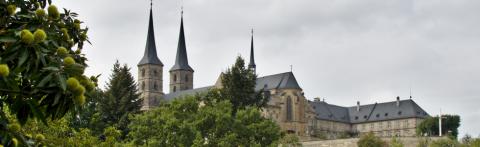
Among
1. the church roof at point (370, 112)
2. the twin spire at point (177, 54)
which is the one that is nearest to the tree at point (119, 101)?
the twin spire at point (177, 54)

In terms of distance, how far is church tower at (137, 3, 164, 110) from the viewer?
5428 inches

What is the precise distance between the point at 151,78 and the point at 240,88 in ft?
257

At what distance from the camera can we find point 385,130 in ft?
454

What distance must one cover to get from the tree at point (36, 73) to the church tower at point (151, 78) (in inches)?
5154

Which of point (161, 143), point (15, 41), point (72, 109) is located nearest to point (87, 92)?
point (72, 109)

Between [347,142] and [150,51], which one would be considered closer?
[347,142]

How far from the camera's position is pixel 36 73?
170 inches

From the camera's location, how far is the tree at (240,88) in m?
62.4

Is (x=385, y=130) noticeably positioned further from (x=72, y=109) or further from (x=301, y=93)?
(x=72, y=109)

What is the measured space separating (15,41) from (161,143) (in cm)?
3871

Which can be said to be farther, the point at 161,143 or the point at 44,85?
the point at 161,143

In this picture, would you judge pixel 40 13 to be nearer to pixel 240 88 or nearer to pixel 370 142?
pixel 240 88

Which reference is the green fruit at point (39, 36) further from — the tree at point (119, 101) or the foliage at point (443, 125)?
the foliage at point (443, 125)

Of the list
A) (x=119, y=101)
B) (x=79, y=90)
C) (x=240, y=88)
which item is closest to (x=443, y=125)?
(x=240, y=88)
